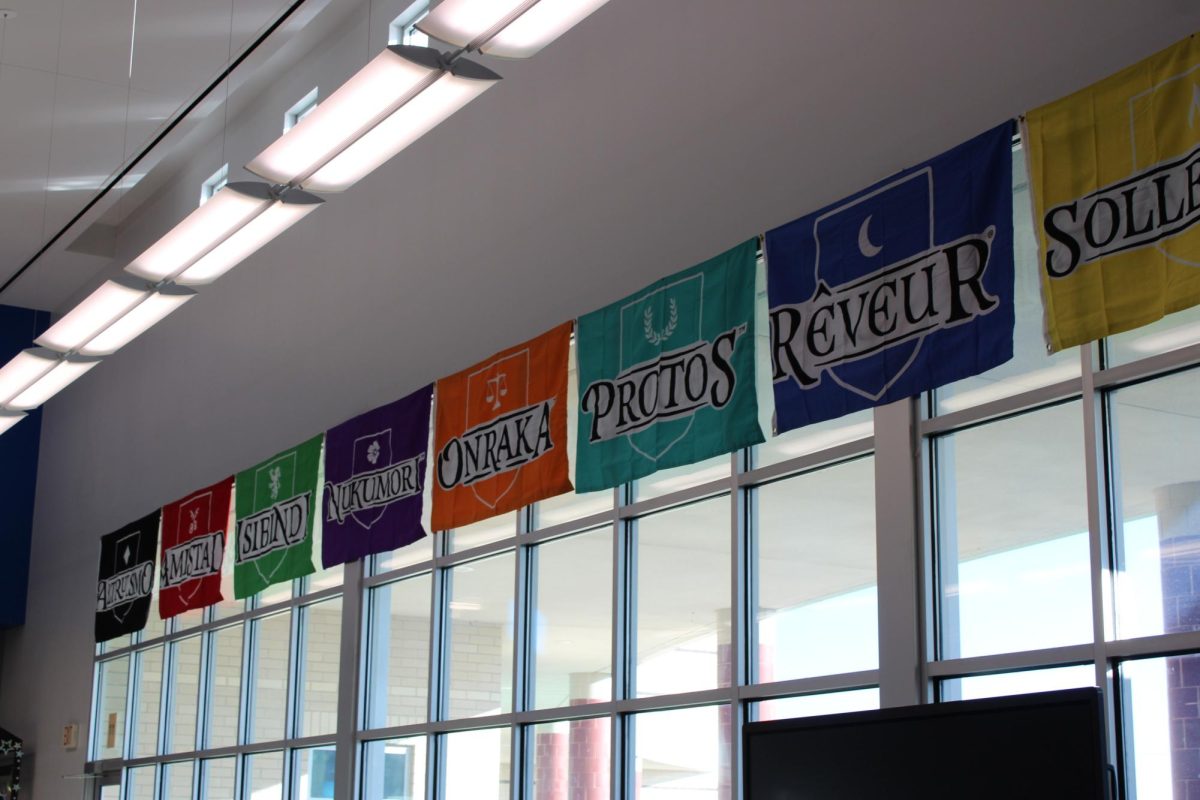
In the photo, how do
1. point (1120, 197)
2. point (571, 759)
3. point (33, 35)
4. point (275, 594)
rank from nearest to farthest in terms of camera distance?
point (1120, 197) → point (571, 759) → point (33, 35) → point (275, 594)

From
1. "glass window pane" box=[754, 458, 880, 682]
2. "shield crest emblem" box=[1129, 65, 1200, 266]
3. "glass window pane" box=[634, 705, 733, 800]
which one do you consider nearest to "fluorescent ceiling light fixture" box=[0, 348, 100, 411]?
"glass window pane" box=[634, 705, 733, 800]

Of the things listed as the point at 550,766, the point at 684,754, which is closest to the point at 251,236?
the point at 684,754

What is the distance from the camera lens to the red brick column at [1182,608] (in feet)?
13.4

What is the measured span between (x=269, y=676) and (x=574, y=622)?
150 inches

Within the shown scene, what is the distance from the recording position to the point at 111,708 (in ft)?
39.9

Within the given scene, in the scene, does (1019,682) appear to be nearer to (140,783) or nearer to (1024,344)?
(1024,344)

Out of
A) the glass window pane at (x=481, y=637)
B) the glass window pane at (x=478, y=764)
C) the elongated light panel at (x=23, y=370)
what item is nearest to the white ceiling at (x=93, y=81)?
the elongated light panel at (x=23, y=370)

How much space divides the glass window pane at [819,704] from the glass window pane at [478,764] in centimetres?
193

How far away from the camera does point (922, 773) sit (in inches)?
159

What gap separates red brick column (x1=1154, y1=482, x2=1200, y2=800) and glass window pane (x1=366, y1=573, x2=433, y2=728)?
15.3 ft

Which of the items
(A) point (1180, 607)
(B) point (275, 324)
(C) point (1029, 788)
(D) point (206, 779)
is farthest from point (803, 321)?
(D) point (206, 779)

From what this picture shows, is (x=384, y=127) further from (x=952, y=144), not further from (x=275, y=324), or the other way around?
(x=275, y=324)

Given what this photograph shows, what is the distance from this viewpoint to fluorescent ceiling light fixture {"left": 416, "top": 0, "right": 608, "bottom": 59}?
4.22 m

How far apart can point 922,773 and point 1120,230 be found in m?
1.65
